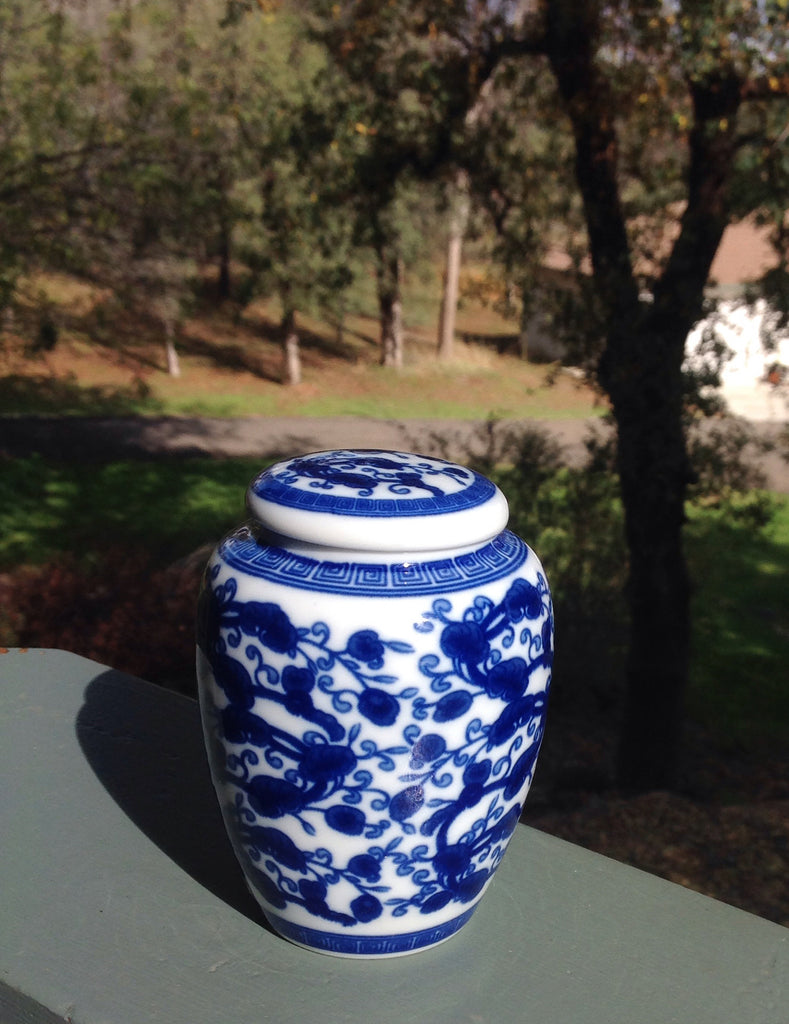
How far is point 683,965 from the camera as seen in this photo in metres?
1.50

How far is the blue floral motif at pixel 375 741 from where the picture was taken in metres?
1.27

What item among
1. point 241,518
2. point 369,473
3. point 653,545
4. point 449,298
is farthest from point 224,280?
point 369,473

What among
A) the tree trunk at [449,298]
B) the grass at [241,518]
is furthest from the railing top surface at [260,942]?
the tree trunk at [449,298]

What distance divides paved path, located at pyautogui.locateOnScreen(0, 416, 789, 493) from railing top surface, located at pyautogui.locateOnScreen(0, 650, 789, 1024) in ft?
32.3

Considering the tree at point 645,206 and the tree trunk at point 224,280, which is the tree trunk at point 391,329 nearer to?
the tree trunk at point 224,280

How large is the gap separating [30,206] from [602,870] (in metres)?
5.66

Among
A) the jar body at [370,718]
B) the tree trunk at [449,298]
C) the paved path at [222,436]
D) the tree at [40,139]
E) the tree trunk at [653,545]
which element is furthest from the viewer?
the tree trunk at [449,298]

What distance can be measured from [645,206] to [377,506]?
13.7ft

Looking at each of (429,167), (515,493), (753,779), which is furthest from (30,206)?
(753,779)

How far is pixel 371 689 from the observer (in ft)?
4.14

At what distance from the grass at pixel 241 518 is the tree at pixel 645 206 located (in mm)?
838

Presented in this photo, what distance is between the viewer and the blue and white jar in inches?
50.0

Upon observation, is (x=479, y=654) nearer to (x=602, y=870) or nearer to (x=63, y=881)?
(x=602, y=870)

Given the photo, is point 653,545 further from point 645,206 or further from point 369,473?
point 369,473
